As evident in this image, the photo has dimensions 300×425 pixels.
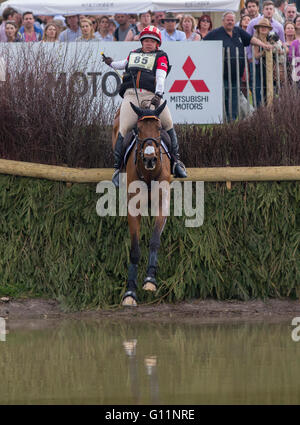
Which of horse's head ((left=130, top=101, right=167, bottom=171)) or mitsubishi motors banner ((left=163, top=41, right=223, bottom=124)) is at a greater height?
mitsubishi motors banner ((left=163, top=41, right=223, bottom=124))

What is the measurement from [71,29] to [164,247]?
26.2ft

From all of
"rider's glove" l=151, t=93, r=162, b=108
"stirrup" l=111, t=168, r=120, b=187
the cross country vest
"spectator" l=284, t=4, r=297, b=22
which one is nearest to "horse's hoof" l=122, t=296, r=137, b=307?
"stirrup" l=111, t=168, r=120, b=187

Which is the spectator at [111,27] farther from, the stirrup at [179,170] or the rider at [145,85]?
the stirrup at [179,170]

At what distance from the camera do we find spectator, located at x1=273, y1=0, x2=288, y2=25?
65.1 ft

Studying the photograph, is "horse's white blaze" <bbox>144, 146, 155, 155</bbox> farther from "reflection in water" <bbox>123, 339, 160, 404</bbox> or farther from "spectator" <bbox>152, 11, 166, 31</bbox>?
"spectator" <bbox>152, 11, 166, 31</bbox>

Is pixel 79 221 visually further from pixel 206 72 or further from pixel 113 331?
pixel 206 72

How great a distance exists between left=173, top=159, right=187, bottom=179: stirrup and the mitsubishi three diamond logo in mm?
3212

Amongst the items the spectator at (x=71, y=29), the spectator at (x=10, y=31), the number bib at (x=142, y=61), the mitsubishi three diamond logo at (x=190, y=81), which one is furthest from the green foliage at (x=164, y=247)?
the spectator at (x=71, y=29)

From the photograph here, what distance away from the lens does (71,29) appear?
20250mm

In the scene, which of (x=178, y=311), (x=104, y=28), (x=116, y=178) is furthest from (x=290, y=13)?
(x=178, y=311)

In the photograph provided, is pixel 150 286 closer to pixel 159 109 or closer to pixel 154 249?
pixel 154 249

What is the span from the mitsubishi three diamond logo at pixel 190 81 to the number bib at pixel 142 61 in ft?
9.58

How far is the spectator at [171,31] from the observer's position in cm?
1930
